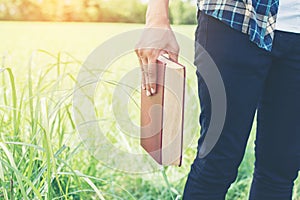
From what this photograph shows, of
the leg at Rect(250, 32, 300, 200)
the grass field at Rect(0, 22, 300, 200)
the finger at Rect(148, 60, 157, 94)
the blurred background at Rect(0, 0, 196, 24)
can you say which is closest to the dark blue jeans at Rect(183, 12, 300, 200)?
the leg at Rect(250, 32, 300, 200)

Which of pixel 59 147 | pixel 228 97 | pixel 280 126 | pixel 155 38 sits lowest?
pixel 59 147

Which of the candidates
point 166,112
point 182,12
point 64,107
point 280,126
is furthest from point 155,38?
point 182,12

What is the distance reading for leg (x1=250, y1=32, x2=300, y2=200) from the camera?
1.14 metres

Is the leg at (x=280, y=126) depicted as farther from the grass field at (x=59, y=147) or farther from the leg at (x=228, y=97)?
the grass field at (x=59, y=147)

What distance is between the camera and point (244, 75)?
3.61 feet

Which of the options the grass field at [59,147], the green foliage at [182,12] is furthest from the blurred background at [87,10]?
the grass field at [59,147]

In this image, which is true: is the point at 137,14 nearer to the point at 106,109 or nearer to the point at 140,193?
the point at 106,109

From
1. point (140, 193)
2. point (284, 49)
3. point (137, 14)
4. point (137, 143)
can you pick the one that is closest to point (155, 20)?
point (284, 49)

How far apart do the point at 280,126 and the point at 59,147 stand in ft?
2.05

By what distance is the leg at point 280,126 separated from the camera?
1.14 m

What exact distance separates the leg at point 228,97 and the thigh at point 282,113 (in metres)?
0.05

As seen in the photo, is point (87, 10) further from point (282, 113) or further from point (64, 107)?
point (282, 113)

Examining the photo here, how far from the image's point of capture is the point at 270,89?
120cm

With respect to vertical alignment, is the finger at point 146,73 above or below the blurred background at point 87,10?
above
